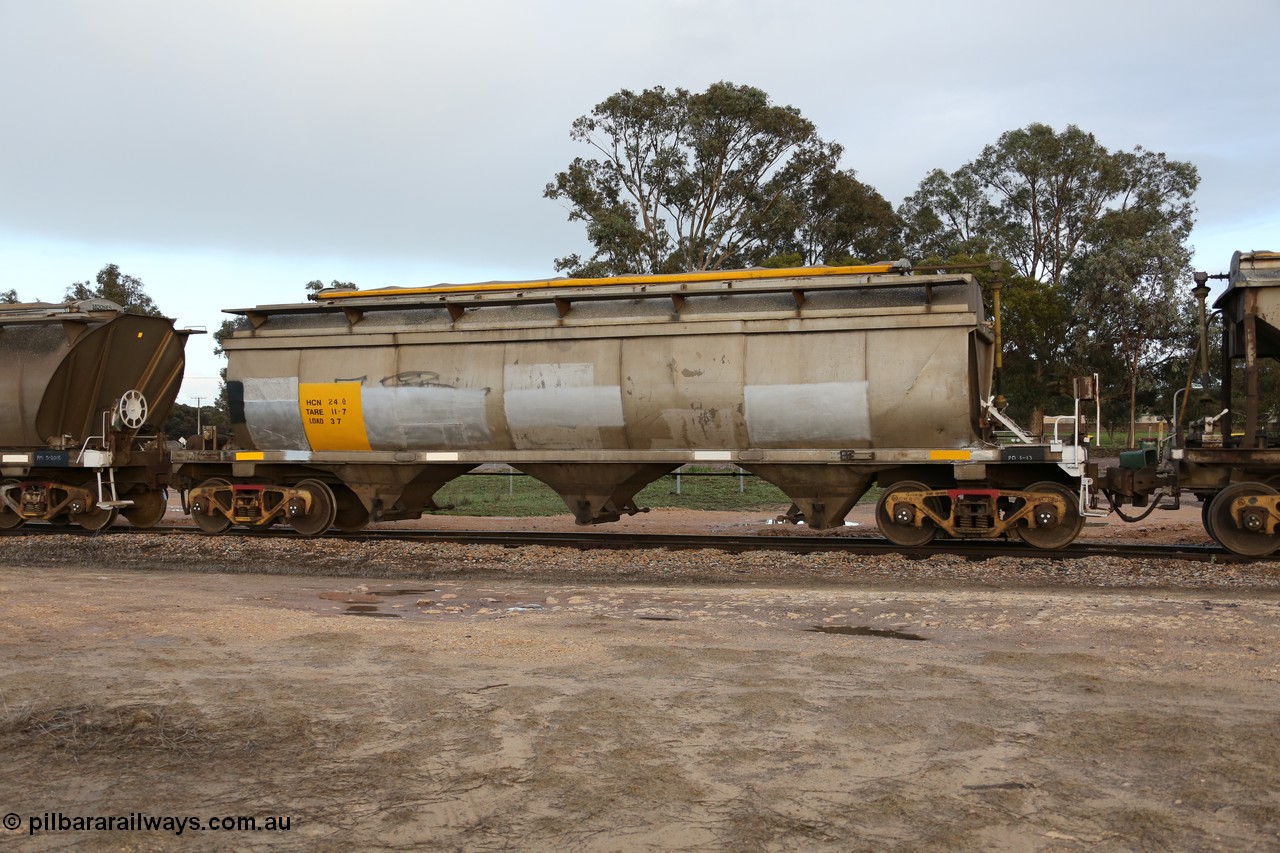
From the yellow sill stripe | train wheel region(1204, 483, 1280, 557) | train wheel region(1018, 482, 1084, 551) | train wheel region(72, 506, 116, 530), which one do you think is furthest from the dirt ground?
train wheel region(72, 506, 116, 530)

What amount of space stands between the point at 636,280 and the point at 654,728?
29.3 feet

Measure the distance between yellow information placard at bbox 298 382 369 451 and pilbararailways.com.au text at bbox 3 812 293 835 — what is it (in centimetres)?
1021

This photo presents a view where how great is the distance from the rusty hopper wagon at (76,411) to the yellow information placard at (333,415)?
3639mm

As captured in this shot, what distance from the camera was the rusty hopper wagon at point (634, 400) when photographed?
12.3 meters

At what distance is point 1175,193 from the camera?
48.1 meters

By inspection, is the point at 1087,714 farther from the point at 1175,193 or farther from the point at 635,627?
the point at 1175,193

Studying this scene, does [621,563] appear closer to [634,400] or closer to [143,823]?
[634,400]

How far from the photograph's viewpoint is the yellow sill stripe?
42.3 ft

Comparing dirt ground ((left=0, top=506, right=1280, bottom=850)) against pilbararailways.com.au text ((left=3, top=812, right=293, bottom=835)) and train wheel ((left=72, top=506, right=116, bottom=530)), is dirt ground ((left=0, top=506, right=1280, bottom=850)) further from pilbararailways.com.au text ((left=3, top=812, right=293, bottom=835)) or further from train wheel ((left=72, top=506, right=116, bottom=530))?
train wheel ((left=72, top=506, right=116, bottom=530))

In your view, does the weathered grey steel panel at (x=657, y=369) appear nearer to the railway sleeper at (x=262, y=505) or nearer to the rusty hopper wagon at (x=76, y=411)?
the railway sleeper at (x=262, y=505)

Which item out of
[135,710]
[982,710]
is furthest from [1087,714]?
[135,710]

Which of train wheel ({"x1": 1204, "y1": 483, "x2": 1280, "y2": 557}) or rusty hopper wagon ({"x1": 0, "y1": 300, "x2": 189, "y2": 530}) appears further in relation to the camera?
rusty hopper wagon ({"x1": 0, "y1": 300, "x2": 189, "y2": 530})

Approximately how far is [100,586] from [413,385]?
4635 millimetres

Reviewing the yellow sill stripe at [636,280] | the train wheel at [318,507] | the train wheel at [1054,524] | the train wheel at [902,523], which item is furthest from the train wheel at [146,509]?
the train wheel at [1054,524]
